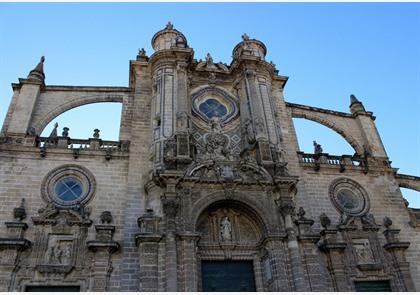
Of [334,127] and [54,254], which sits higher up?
[334,127]

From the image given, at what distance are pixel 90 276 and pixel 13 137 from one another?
272 inches

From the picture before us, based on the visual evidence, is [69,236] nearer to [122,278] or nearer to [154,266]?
[122,278]

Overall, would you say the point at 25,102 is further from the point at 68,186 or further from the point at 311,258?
the point at 311,258

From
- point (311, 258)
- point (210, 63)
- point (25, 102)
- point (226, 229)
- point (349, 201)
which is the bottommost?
point (311, 258)

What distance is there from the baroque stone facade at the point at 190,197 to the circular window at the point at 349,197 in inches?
2.5

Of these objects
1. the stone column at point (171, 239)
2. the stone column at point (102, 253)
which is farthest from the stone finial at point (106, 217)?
the stone column at point (171, 239)

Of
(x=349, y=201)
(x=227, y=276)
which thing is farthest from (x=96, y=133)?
(x=349, y=201)

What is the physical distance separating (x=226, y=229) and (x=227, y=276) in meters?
1.73

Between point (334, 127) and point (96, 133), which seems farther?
point (334, 127)

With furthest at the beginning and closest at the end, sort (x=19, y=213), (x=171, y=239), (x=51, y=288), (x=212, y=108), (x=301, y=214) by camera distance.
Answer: (x=212, y=108), (x=301, y=214), (x=19, y=213), (x=171, y=239), (x=51, y=288)

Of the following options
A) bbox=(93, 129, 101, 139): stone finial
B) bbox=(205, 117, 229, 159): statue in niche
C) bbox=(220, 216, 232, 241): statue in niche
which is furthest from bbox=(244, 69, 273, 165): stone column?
bbox=(93, 129, 101, 139): stone finial

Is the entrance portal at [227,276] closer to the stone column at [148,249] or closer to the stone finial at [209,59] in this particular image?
the stone column at [148,249]

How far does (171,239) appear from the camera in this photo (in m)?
12.8

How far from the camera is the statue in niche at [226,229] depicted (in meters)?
14.4
